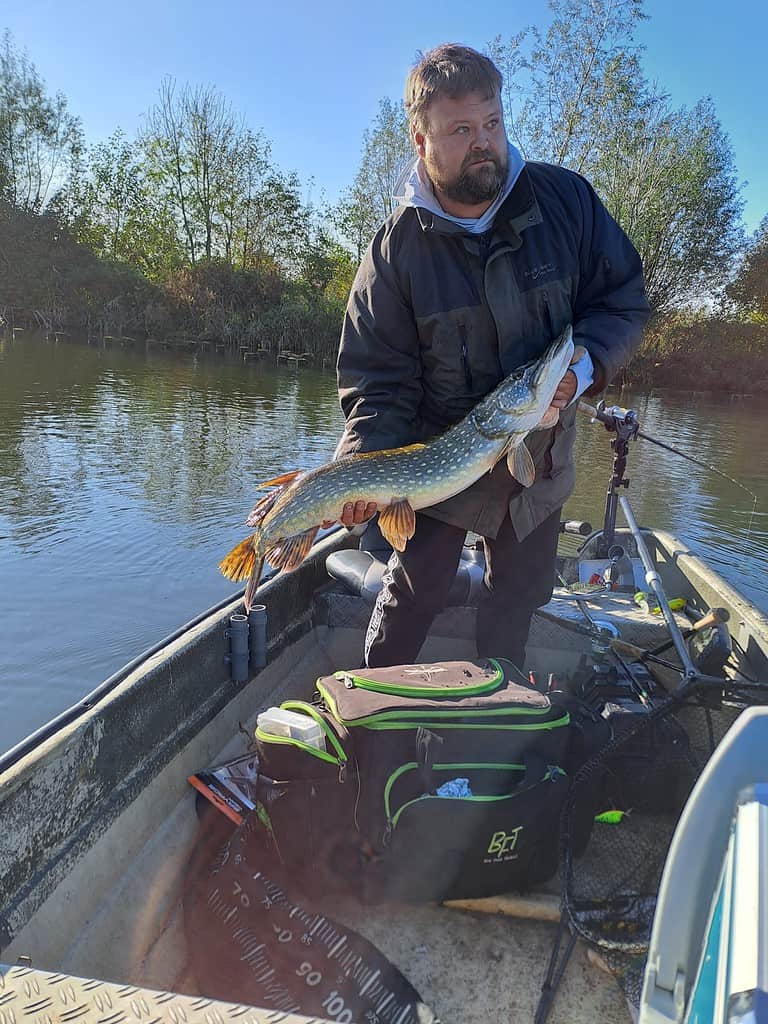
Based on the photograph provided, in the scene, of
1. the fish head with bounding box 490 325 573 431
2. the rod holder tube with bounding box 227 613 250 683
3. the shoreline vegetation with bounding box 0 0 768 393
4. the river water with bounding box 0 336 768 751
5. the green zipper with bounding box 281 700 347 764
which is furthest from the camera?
the shoreline vegetation with bounding box 0 0 768 393

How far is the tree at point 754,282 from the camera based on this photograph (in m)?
27.5

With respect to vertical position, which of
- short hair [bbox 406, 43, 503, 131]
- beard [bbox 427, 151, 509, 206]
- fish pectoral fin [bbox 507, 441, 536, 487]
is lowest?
fish pectoral fin [bbox 507, 441, 536, 487]

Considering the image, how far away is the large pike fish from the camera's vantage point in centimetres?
226

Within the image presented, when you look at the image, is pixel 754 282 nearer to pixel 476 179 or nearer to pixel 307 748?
pixel 476 179

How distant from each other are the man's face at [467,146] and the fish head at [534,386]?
0.50 metres

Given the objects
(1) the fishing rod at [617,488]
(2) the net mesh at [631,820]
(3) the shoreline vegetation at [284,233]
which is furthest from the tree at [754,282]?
(2) the net mesh at [631,820]

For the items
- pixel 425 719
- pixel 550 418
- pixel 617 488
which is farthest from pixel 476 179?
pixel 617 488

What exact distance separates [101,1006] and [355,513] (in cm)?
→ 151

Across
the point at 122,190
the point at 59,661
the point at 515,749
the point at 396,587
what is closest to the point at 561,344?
the point at 396,587

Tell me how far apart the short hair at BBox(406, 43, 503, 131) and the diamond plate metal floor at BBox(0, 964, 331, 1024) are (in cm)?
219

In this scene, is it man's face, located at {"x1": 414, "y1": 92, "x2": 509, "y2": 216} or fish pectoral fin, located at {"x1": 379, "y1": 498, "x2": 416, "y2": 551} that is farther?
fish pectoral fin, located at {"x1": 379, "y1": 498, "x2": 416, "y2": 551}

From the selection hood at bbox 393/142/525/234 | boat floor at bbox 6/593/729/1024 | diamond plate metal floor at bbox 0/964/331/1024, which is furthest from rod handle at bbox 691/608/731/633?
diamond plate metal floor at bbox 0/964/331/1024

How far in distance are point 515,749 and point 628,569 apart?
2.47 m

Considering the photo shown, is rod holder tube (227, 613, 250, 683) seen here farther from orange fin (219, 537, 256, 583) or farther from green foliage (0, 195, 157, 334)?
green foliage (0, 195, 157, 334)
